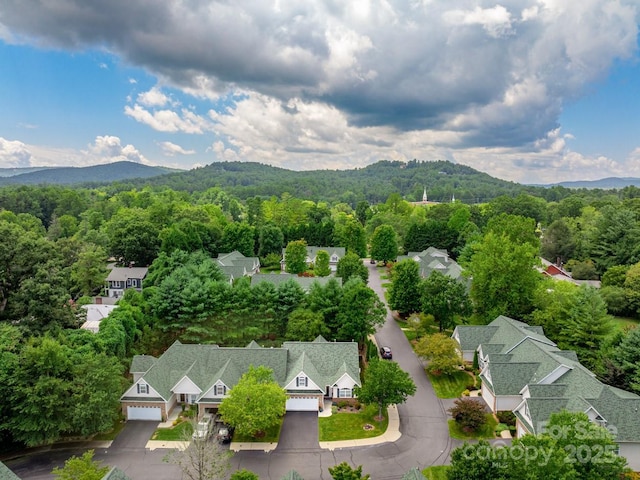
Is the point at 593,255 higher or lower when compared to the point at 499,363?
higher

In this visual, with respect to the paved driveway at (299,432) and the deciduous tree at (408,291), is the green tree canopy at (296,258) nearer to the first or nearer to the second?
the deciduous tree at (408,291)

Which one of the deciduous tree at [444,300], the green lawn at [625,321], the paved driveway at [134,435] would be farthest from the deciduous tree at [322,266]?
the green lawn at [625,321]

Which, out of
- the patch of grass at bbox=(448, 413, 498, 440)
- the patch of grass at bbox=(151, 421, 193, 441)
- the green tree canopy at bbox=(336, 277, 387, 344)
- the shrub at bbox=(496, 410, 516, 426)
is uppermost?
the green tree canopy at bbox=(336, 277, 387, 344)

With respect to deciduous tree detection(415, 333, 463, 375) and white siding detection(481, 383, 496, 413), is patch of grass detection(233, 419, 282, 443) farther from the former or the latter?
white siding detection(481, 383, 496, 413)

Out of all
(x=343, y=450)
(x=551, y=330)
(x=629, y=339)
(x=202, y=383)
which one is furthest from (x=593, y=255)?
(x=202, y=383)

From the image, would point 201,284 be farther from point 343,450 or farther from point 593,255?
point 593,255

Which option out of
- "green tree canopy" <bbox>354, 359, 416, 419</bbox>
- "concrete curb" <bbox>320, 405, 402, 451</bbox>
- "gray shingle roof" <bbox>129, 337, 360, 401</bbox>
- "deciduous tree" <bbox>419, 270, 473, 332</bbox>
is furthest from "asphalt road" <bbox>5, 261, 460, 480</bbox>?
"deciduous tree" <bbox>419, 270, 473, 332</bbox>
